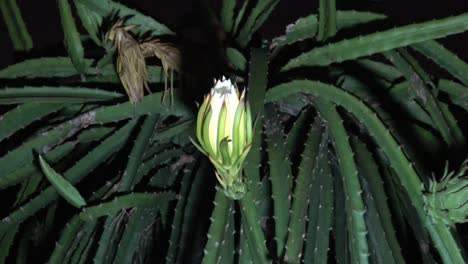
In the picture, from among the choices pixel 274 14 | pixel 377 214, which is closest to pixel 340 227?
pixel 377 214

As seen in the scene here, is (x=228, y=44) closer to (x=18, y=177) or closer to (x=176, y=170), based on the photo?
(x=176, y=170)

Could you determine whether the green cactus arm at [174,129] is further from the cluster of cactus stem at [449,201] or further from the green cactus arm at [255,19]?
the cluster of cactus stem at [449,201]

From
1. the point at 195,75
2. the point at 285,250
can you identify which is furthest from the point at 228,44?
the point at 285,250

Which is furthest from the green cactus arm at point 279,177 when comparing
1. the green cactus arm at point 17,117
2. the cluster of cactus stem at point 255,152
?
the green cactus arm at point 17,117

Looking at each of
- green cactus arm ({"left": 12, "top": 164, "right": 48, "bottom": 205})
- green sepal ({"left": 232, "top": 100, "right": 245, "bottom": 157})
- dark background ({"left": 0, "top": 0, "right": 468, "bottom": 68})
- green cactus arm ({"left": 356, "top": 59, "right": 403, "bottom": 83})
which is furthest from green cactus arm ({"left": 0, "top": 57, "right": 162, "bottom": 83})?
dark background ({"left": 0, "top": 0, "right": 468, "bottom": 68})

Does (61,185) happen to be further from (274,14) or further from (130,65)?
(274,14)

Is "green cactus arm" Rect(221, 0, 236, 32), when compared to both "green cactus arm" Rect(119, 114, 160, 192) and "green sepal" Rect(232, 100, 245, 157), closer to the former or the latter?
"green cactus arm" Rect(119, 114, 160, 192)
